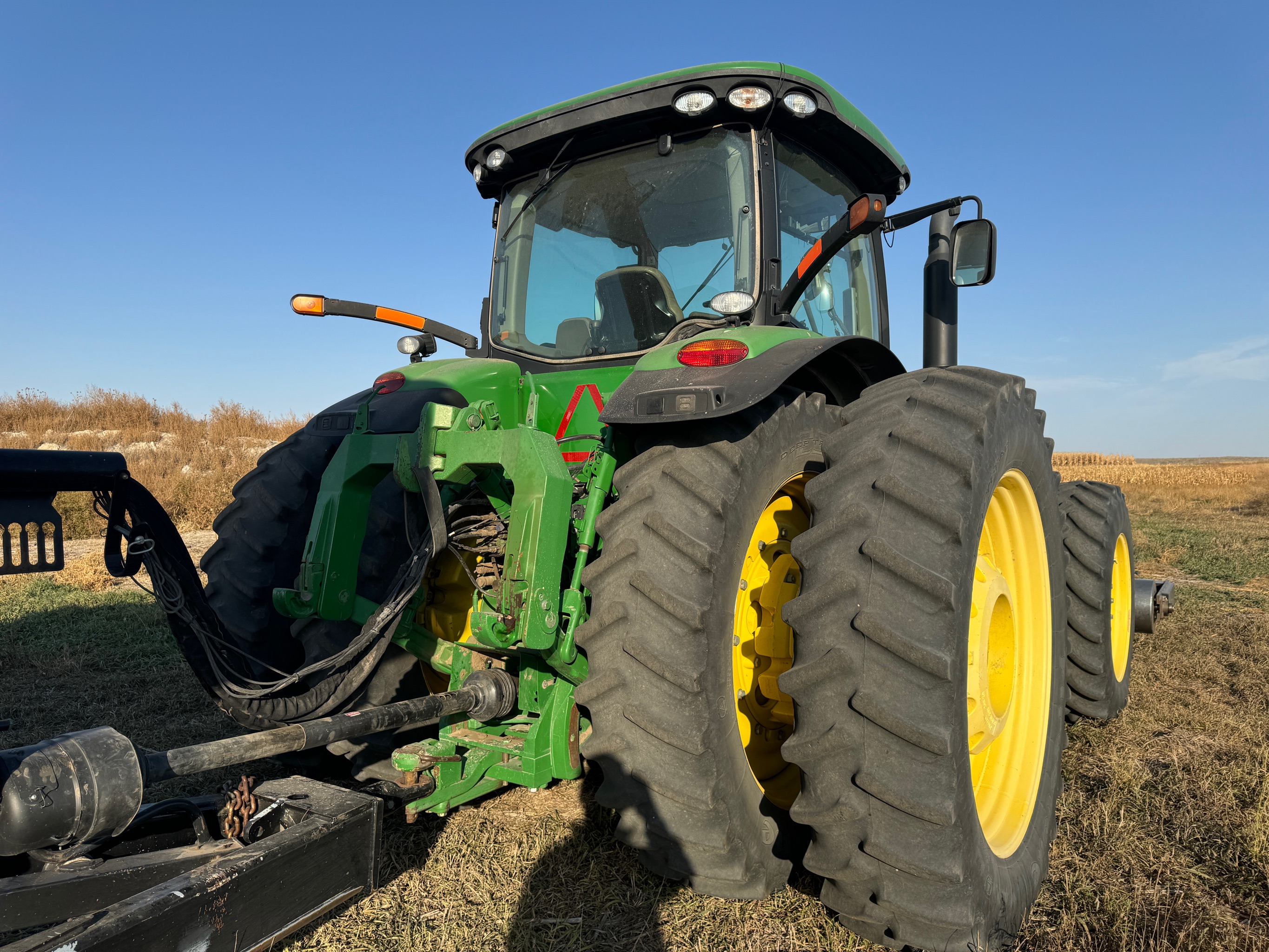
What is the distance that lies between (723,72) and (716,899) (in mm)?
2578

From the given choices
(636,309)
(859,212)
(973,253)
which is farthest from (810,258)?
(973,253)

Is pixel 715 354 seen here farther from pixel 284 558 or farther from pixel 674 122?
pixel 284 558

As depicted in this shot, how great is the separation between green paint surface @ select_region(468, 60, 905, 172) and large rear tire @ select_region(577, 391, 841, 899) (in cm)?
132

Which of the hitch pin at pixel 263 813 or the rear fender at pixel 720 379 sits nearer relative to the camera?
the hitch pin at pixel 263 813

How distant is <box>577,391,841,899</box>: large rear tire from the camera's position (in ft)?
6.23

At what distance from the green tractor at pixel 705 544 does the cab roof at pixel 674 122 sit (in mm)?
15

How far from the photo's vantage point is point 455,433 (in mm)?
2338

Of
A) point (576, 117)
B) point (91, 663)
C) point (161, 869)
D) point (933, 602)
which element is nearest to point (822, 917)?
point (933, 602)

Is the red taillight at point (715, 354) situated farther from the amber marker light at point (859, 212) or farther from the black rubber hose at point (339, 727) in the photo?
the black rubber hose at point (339, 727)

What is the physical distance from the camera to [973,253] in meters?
3.14

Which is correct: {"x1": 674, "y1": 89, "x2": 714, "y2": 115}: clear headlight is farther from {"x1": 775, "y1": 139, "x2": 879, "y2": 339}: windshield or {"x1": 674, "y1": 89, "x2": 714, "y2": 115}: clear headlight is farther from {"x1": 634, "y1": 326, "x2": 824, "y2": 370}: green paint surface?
{"x1": 634, "y1": 326, "x2": 824, "y2": 370}: green paint surface

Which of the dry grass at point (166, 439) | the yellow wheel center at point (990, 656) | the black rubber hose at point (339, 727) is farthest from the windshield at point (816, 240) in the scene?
the dry grass at point (166, 439)

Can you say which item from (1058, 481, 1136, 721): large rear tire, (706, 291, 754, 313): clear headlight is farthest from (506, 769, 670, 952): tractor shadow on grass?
(1058, 481, 1136, 721): large rear tire

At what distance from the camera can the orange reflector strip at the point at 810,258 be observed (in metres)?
2.58
